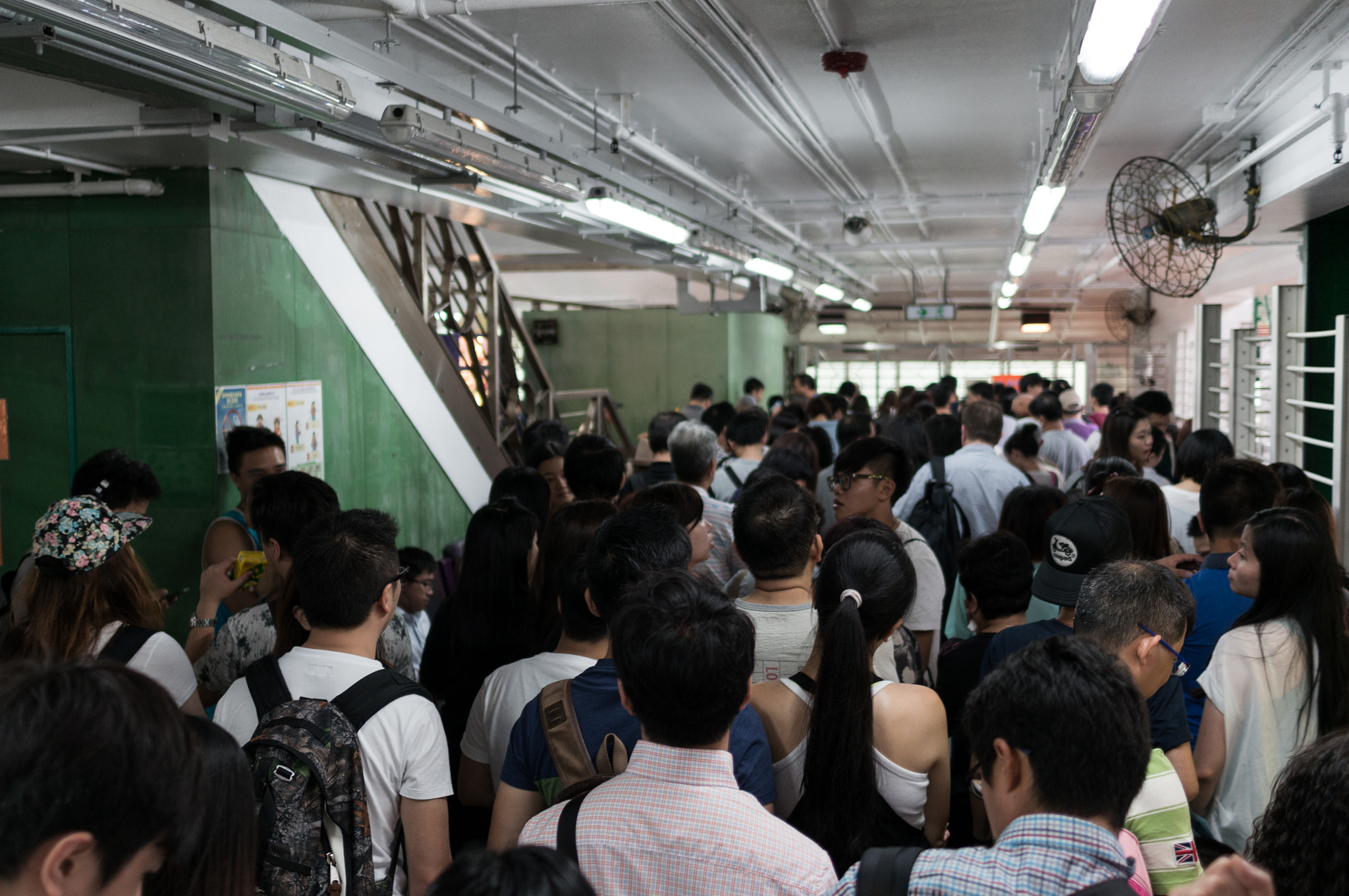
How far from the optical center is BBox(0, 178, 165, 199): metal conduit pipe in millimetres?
4887

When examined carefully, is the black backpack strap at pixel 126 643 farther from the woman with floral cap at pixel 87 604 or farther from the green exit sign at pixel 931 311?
the green exit sign at pixel 931 311

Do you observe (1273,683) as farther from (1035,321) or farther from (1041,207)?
(1035,321)

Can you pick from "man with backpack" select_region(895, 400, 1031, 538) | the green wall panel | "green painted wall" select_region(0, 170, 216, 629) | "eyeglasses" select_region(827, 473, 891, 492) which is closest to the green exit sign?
the green wall panel

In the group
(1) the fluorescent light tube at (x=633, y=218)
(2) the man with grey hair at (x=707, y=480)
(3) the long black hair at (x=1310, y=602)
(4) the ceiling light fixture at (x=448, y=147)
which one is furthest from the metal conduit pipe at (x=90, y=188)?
(3) the long black hair at (x=1310, y=602)

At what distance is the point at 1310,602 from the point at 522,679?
6.64 ft

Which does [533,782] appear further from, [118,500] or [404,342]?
[404,342]

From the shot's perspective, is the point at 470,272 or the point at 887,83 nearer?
the point at 887,83

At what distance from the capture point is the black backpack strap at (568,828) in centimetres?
158

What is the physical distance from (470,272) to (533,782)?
7329 millimetres

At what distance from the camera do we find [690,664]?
1657 millimetres

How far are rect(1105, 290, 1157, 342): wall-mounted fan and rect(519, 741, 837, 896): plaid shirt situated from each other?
768 inches

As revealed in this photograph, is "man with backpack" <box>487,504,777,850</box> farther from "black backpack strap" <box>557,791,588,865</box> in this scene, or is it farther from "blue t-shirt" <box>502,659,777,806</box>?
"black backpack strap" <box>557,791,588,865</box>

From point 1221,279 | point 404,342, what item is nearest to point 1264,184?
point 404,342

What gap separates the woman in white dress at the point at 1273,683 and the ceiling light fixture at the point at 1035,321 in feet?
57.7
